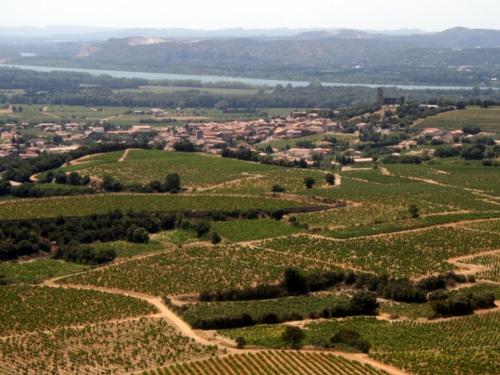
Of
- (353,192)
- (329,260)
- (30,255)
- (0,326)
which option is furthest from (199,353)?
(353,192)

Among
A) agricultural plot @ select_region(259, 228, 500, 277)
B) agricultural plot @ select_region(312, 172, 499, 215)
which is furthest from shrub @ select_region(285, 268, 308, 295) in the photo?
agricultural plot @ select_region(312, 172, 499, 215)

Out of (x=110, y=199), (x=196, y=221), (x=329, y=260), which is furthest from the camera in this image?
(x=110, y=199)

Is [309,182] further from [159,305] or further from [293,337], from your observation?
[293,337]

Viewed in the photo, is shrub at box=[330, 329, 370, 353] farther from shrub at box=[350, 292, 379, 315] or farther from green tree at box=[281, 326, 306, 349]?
shrub at box=[350, 292, 379, 315]

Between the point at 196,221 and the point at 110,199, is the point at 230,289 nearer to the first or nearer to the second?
the point at 196,221

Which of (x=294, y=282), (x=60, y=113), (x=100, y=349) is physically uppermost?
(x=100, y=349)

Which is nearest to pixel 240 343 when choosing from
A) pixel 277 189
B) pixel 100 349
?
pixel 100 349
